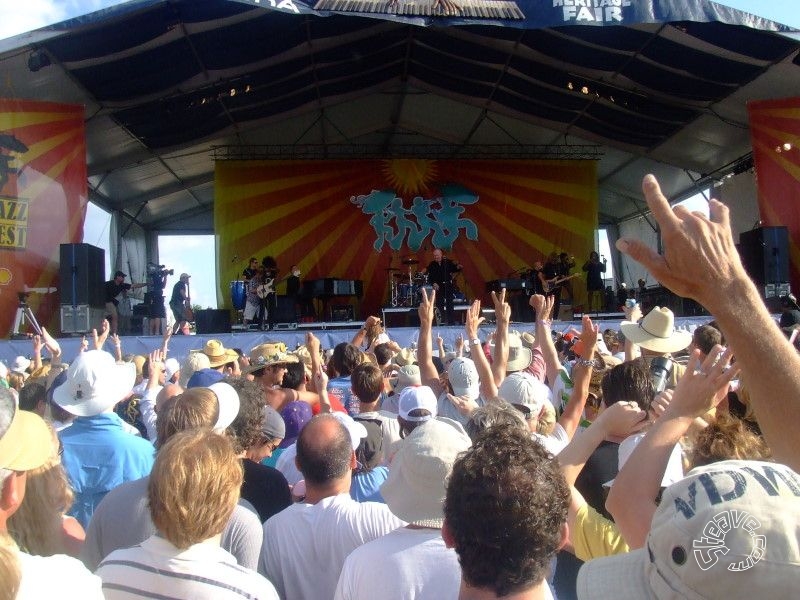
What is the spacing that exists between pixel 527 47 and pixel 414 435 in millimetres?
11925

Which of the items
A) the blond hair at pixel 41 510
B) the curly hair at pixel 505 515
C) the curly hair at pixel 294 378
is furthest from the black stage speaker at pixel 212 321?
the curly hair at pixel 505 515

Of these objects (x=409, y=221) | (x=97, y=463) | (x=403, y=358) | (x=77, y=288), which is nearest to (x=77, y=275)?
(x=77, y=288)

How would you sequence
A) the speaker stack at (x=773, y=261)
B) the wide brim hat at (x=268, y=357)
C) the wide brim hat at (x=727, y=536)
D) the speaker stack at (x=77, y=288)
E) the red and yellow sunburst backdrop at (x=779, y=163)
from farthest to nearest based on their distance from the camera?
the red and yellow sunburst backdrop at (x=779, y=163)
the speaker stack at (x=773, y=261)
the speaker stack at (x=77, y=288)
the wide brim hat at (x=268, y=357)
the wide brim hat at (x=727, y=536)

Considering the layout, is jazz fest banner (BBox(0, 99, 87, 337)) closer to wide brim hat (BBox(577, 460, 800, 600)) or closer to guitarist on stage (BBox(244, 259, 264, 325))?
guitarist on stage (BBox(244, 259, 264, 325))

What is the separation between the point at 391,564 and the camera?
1.65 metres

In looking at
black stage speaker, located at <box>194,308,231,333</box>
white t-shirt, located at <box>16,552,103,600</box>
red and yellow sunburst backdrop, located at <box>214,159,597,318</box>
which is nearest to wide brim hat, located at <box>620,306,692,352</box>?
white t-shirt, located at <box>16,552,103,600</box>

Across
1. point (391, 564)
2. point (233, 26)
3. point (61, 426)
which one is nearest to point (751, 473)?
point (391, 564)

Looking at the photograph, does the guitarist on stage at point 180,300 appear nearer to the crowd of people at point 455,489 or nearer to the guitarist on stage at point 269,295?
the guitarist on stage at point 269,295

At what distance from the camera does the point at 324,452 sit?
7.01 ft

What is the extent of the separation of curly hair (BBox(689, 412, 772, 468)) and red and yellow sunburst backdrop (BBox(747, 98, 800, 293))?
11.7m

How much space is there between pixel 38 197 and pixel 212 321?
4124 millimetres

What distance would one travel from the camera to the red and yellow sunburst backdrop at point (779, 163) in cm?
1199

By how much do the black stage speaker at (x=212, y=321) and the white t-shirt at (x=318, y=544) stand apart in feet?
40.8

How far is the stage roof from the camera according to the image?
10000 mm
